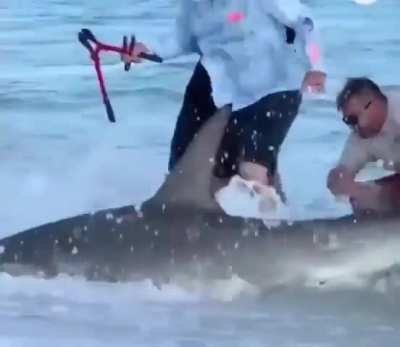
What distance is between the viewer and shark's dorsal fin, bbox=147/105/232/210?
1.94 metres

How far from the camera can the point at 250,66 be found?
76.4 inches

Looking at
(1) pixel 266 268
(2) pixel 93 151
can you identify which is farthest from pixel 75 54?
(1) pixel 266 268

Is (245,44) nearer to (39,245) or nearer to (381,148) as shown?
(381,148)

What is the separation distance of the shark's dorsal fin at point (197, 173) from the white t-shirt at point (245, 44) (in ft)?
0.16

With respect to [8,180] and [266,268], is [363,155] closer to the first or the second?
[266,268]

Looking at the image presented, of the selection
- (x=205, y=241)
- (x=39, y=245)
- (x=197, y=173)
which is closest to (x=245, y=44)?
(x=197, y=173)

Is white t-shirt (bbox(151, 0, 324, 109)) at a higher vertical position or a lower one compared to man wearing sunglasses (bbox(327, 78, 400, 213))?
higher

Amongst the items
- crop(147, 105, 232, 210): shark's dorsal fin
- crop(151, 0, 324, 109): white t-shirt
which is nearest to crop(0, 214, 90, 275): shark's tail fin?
crop(147, 105, 232, 210): shark's dorsal fin

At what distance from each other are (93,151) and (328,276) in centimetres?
46

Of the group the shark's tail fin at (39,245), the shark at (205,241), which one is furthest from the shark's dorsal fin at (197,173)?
the shark's tail fin at (39,245)

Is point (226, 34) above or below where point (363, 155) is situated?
above

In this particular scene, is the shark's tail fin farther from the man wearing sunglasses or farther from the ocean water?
the man wearing sunglasses

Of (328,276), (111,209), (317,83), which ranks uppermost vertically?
(317,83)

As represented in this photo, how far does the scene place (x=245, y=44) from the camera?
193 cm
